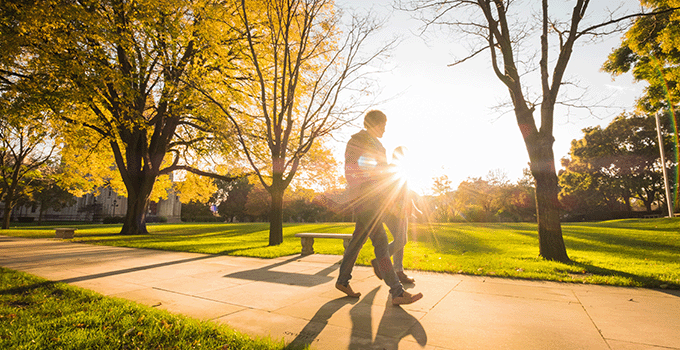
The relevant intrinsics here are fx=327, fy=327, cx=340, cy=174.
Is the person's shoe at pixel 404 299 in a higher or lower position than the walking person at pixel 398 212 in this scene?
lower

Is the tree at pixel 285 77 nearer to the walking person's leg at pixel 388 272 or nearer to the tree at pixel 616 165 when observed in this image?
the walking person's leg at pixel 388 272

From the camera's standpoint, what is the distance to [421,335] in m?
2.59

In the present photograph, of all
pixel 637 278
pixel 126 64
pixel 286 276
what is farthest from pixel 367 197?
pixel 126 64

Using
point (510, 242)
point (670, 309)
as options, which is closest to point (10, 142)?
point (510, 242)

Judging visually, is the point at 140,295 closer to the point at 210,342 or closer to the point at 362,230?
the point at 210,342

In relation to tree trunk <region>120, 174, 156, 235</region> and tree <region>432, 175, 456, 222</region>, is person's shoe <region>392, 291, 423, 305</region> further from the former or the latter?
tree <region>432, 175, 456, 222</region>

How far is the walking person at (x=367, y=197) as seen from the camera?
143 inches

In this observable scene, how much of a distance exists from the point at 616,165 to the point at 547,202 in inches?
1623

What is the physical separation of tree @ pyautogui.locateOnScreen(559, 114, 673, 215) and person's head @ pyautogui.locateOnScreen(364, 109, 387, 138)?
4455cm

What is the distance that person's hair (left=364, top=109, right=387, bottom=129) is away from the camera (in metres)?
4.04

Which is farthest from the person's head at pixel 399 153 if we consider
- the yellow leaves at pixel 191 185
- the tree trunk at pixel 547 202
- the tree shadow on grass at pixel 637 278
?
the yellow leaves at pixel 191 185

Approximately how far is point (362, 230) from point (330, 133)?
29.8ft

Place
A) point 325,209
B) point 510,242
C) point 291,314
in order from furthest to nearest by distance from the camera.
Answer: point 325,209, point 510,242, point 291,314

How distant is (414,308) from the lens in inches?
134
